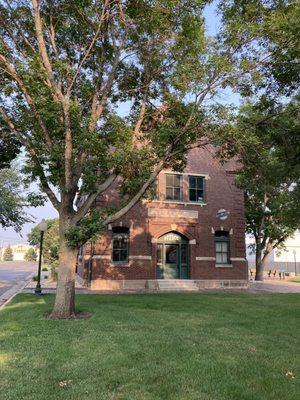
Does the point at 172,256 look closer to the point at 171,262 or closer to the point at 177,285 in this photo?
the point at 171,262

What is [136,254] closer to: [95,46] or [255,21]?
[95,46]

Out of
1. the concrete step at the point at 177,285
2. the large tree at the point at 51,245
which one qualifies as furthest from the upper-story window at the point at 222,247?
→ the large tree at the point at 51,245

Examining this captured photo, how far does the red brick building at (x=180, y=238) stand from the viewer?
78.9ft

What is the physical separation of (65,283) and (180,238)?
14093mm

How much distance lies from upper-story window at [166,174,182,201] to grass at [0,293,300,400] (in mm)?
12855

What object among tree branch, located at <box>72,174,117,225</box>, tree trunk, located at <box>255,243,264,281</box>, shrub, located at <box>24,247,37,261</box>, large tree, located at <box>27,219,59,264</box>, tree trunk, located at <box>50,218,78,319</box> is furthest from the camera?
shrub, located at <box>24,247,37,261</box>

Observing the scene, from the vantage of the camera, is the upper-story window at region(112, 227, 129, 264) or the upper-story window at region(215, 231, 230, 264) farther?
the upper-story window at region(215, 231, 230, 264)

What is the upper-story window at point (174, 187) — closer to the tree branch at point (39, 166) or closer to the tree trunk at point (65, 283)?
the tree branch at point (39, 166)

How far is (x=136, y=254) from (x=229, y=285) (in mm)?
6501

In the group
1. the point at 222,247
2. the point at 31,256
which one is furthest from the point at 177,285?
the point at 31,256

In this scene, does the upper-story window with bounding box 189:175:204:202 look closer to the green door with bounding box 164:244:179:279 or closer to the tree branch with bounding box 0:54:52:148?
the green door with bounding box 164:244:179:279

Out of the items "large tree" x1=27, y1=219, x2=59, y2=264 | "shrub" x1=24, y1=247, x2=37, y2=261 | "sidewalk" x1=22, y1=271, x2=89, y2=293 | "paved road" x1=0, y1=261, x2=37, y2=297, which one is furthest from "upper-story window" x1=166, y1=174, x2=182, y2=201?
"shrub" x1=24, y1=247, x2=37, y2=261

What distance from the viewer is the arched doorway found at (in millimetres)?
25188

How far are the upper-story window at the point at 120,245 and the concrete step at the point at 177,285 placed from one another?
2537 millimetres
